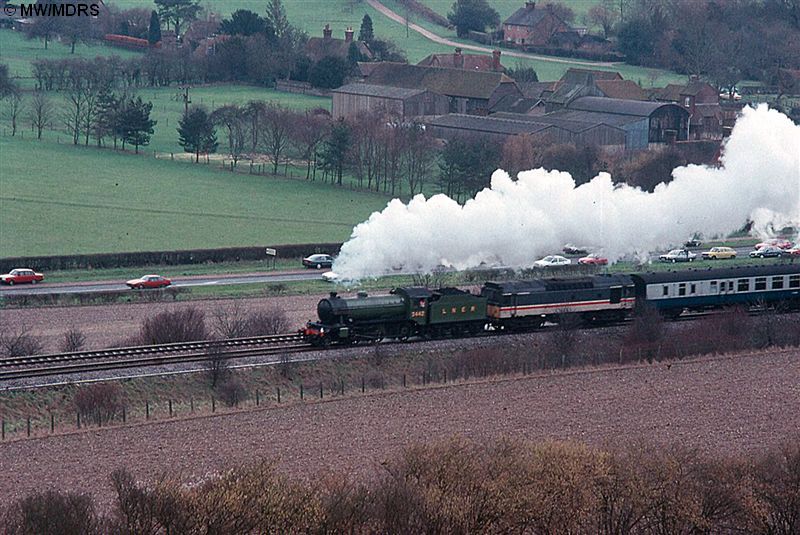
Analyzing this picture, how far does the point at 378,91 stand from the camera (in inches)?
4956

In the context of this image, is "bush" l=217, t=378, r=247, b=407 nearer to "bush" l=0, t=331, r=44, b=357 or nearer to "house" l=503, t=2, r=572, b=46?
"bush" l=0, t=331, r=44, b=357

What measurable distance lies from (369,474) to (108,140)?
81371 mm

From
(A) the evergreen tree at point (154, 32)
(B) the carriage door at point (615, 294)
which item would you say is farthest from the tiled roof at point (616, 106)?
(B) the carriage door at point (615, 294)

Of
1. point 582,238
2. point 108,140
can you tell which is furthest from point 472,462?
point 108,140

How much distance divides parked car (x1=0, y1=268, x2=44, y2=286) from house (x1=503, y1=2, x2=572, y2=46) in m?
118

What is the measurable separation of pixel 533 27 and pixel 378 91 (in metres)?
57.9

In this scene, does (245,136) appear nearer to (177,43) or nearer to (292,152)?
(292,152)

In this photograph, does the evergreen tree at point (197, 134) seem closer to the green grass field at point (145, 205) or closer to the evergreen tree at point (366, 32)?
the green grass field at point (145, 205)

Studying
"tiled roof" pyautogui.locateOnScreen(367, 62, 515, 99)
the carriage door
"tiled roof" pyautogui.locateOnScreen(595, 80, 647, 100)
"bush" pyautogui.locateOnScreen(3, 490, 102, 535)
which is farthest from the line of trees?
"tiled roof" pyautogui.locateOnScreen(595, 80, 647, 100)

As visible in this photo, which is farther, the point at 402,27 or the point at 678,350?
the point at 402,27

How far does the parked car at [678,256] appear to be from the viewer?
78.2 meters

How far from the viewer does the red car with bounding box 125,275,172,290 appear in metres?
66.7

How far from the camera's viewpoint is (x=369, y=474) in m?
39.7

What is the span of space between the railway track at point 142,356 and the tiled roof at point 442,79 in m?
76.9
